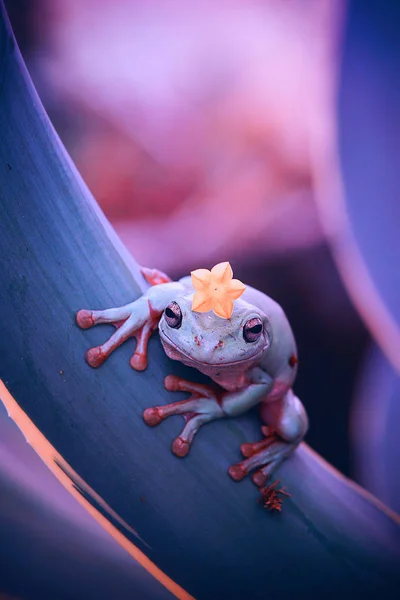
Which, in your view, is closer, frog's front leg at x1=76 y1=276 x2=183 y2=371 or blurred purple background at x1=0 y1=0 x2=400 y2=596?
frog's front leg at x1=76 y1=276 x2=183 y2=371

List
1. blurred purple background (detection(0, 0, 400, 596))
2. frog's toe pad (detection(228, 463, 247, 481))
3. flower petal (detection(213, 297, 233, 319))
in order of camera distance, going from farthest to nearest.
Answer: blurred purple background (detection(0, 0, 400, 596)) < frog's toe pad (detection(228, 463, 247, 481)) < flower petal (detection(213, 297, 233, 319))

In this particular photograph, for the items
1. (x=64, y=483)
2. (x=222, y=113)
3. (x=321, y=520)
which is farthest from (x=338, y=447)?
(x=64, y=483)

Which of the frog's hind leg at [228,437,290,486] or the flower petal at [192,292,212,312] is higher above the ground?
the flower petal at [192,292,212,312]

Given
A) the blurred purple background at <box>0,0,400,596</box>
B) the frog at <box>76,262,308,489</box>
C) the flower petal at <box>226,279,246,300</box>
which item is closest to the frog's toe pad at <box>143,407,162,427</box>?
the frog at <box>76,262,308,489</box>

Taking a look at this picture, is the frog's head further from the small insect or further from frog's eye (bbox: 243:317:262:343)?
the small insect

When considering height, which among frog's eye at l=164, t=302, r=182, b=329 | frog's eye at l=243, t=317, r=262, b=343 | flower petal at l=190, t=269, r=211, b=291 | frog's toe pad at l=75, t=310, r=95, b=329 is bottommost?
frog's toe pad at l=75, t=310, r=95, b=329

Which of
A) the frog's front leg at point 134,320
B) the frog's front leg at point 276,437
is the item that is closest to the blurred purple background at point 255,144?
the frog's front leg at point 276,437

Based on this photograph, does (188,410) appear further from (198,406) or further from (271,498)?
(271,498)

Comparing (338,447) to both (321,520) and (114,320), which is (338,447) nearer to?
(321,520)

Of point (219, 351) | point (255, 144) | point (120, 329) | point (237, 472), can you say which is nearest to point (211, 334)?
point (219, 351)
